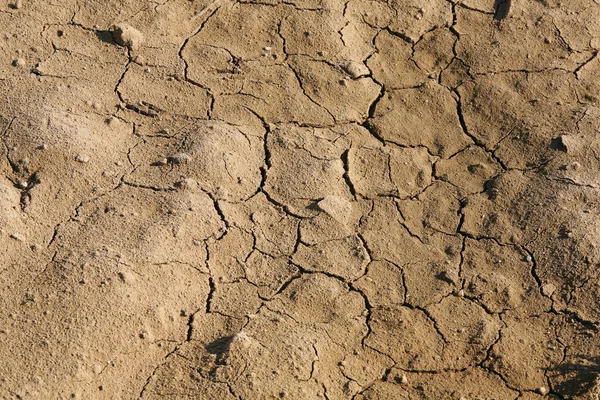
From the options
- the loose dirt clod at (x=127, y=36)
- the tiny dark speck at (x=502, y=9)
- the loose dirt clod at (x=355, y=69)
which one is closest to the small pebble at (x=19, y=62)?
the loose dirt clod at (x=127, y=36)

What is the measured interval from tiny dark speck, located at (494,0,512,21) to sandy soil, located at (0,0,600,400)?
0.01m

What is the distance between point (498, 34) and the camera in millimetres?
4742

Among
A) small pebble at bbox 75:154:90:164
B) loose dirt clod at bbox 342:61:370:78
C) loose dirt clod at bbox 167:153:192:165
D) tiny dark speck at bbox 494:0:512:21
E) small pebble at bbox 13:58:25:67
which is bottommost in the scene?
small pebble at bbox 75:154:90:164

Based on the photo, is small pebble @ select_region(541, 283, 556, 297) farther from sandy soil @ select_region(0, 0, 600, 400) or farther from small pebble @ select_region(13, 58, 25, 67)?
small pebble @ select_region(13, 58, 25, 67)

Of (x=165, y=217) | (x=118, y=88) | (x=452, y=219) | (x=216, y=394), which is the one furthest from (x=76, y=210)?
(x=452, y=219)

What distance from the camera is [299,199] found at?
394cm

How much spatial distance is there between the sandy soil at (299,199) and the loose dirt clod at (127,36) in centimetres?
2

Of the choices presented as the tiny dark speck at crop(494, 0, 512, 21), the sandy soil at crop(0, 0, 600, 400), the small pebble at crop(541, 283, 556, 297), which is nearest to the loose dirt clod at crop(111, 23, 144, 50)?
the sandy soil at crop(0, 0, 600, 400)

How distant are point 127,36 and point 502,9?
2383mm

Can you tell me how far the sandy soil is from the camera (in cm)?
341

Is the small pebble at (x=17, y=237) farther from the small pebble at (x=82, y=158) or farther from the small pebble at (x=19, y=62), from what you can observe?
the small pebble at (x=19, y=62)

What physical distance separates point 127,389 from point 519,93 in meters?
2.79

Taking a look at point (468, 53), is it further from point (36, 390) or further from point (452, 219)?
point (36, 390)

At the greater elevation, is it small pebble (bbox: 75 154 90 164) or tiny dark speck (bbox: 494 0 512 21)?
tiny dark speck (bbox: 494 0 512 21)
